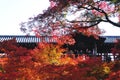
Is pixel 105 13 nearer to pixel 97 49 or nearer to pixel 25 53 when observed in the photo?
pixel 25 53

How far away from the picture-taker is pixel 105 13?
975 inches

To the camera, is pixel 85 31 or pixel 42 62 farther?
pixel 85 31

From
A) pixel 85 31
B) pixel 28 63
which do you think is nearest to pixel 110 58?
pixel 85 31

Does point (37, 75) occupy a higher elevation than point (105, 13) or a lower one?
lower

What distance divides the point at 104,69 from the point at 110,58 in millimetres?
10245

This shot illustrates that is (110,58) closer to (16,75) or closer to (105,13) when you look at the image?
(105,13)

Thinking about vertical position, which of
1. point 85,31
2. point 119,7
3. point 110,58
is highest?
point 119,7

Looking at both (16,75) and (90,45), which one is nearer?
(16,75)

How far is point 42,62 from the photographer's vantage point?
22.2 meters

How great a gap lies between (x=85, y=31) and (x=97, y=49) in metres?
9.40

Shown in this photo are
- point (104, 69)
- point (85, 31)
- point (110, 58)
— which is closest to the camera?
point (104, 69)

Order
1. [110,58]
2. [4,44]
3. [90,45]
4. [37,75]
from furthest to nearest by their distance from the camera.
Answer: [90,45], [110,58], [4,44], [37,75]

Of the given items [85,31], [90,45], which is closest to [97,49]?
[90,45]

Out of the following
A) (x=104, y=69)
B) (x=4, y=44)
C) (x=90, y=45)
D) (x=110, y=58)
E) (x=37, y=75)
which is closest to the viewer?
(x=37, y=75)
